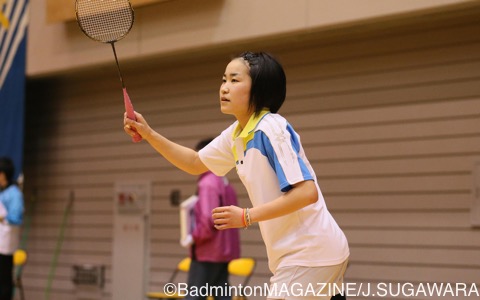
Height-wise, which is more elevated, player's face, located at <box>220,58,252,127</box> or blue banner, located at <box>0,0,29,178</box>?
blue banner, located at <box>0,0,29,178</box>

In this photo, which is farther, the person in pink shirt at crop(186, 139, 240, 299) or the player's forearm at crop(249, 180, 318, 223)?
the person in pink shirt at crop(186, 139, 240, 299)

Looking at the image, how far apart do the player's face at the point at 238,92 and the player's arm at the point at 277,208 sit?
19.6 inches

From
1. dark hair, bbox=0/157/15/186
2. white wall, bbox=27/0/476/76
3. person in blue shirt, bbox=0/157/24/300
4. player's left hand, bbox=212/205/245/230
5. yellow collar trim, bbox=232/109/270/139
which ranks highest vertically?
white wall, bbox=27/0/476/76

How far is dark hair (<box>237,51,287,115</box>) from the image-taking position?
10.9ft

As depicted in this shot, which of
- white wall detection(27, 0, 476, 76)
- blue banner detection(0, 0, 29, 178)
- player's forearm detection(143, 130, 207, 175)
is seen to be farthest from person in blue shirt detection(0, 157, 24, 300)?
player's forearm detection(143, 130, 207, 175)

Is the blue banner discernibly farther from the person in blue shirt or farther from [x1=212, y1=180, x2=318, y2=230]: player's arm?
[x1=212, y1=180, x2=318, y2=230]: player's arm

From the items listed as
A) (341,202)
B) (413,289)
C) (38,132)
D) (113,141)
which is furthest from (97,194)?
(413,289)

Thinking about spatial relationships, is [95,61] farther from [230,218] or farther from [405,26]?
[230,218]

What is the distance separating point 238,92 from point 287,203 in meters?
0.62

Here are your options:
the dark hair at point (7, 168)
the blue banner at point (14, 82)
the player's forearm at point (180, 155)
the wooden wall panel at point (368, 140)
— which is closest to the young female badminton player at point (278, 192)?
the player's forearm at point (180, 155)

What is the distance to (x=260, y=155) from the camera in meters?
3.20

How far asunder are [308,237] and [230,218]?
1.20 feet

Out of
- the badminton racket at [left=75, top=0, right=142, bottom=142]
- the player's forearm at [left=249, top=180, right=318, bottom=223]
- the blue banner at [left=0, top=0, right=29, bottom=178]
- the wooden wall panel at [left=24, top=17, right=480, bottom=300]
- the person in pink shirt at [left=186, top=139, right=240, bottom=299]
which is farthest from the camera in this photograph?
the blue banner at [left=0, top=0, right=29, bottom=178]

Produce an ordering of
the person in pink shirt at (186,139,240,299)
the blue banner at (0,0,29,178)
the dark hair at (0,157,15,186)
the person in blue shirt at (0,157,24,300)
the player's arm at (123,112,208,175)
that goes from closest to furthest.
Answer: the player's arm at (123,112,208,175)
the person in pink shirt at (186,139,240,299)
the person in blue shirt at (0,157,24,300)
the dark hair at (0,157,15,186)
the blue banner at (0,0,29,178)
